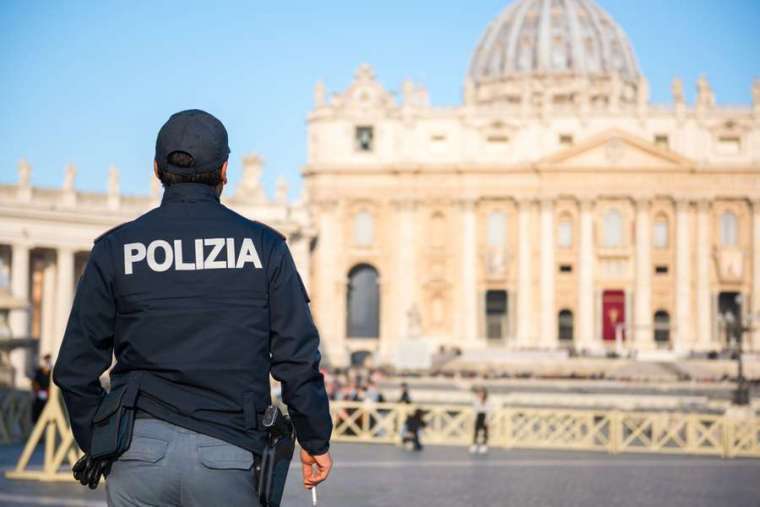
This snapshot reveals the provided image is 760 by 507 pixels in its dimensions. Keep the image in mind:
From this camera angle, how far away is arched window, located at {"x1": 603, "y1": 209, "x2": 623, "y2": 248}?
80.4 meters

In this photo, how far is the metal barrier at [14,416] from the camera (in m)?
22.7

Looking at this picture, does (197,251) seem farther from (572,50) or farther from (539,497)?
(572,50)

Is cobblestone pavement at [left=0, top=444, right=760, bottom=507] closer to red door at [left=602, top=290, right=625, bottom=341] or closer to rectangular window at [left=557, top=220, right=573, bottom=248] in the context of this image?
red door at [left=602, top=290, right=625, bottom=341]

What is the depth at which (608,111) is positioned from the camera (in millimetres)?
80562

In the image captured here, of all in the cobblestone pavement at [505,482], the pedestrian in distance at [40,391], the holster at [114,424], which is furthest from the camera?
the pedestrian in distance at [40,391]

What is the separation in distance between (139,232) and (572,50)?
102 m

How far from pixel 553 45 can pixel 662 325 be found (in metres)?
32.4

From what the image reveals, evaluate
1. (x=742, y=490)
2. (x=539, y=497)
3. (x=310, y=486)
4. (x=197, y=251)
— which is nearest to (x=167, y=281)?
(x=197, y=251)

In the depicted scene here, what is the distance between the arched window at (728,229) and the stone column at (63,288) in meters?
38.4

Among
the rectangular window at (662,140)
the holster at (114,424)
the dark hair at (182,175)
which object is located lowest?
the holster at (114,424)

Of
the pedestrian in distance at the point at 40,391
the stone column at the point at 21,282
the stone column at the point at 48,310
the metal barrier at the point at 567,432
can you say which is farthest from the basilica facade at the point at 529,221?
the pedestrian in distance at the point at 40,391

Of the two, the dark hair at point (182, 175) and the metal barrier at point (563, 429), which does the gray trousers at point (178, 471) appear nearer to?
the dark hair at point (182, 175)

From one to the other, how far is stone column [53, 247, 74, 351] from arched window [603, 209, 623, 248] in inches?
1330

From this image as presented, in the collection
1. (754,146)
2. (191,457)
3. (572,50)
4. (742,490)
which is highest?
(572,50)
